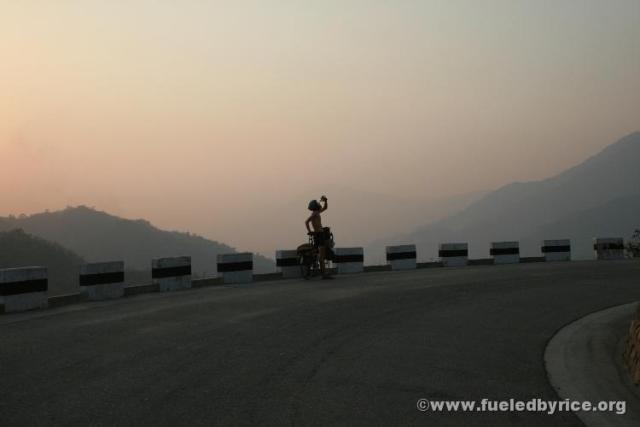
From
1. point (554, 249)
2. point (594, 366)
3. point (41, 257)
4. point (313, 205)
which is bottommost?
point (594, 366)

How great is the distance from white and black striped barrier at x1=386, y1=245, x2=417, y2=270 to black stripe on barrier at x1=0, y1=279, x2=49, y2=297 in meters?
12.6

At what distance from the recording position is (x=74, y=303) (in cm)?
1409

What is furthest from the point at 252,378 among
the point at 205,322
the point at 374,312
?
the point at 374,312

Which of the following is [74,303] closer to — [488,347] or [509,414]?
[488,347]

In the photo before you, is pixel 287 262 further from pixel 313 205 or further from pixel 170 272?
pixel 170 272

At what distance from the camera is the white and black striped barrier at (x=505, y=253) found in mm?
25156

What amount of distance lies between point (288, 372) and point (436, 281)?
9.53 metres

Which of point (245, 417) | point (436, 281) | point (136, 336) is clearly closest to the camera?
point (245, 417)

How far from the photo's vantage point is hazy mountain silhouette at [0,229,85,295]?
13012cm

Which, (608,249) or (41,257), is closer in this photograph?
(608,249)

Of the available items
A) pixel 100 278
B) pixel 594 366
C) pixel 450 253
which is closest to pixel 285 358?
pixel 594 366

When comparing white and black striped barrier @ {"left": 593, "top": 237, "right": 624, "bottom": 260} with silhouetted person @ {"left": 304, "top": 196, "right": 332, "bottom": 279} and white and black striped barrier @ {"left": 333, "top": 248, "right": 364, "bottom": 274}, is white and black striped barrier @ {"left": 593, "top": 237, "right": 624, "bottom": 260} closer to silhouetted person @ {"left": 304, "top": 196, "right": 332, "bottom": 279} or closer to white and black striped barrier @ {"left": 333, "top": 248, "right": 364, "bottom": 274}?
white and black striped barrier @ {"left": 333, "top": 248, "right": 364, "bottom": 274}

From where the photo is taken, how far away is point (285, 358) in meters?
6.78

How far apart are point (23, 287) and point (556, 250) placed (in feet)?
66.2
